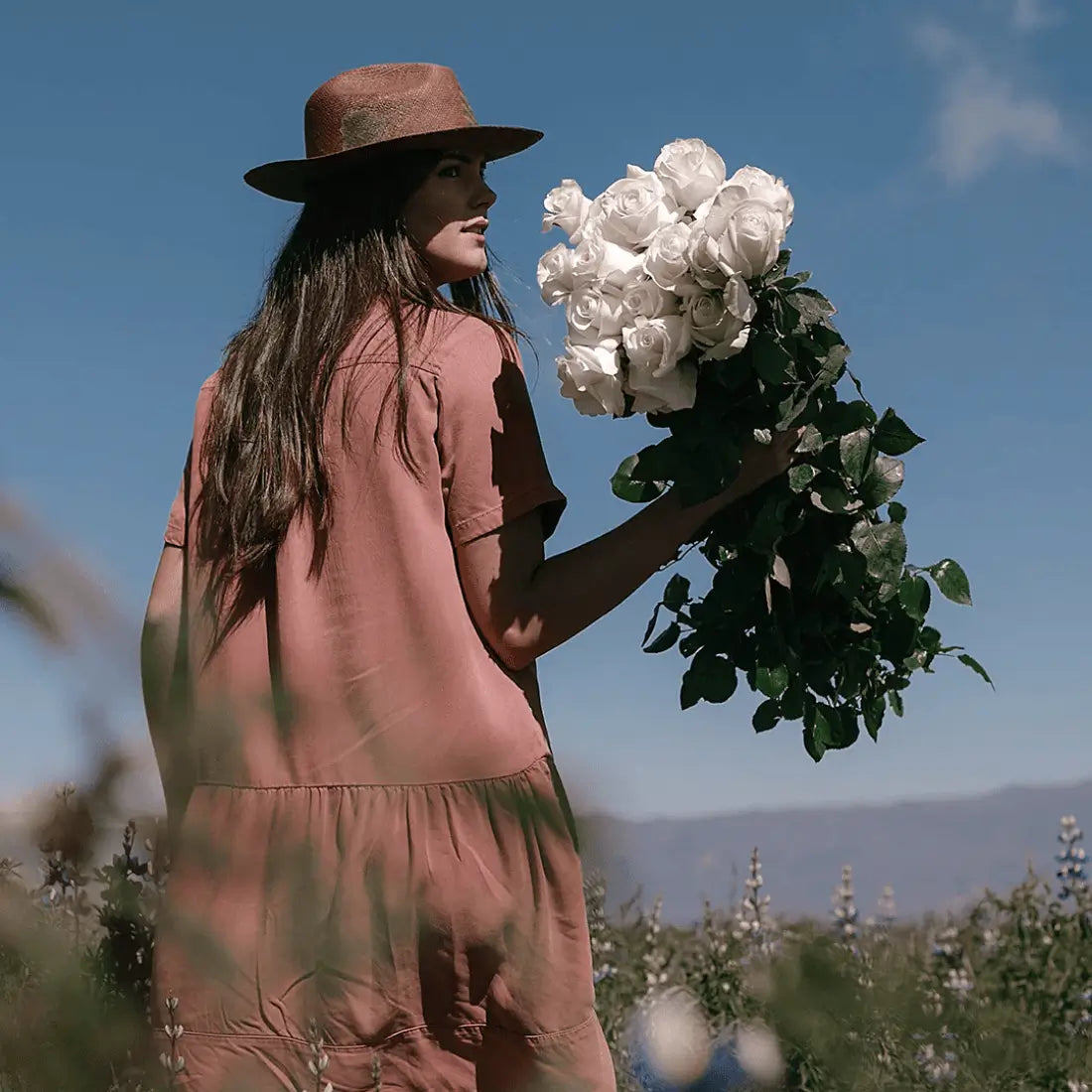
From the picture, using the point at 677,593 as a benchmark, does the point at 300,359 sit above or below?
above

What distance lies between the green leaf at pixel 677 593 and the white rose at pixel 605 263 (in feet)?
Result: 1.61

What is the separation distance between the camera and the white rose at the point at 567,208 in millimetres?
2111

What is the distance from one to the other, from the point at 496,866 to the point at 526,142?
1229mm

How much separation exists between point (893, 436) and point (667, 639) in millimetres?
486

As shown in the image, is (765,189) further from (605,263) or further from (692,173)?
(605,263)

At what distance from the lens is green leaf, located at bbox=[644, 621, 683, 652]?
2199 mm

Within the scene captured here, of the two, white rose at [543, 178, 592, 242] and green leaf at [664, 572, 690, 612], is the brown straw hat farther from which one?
green leaf at [664, 572, 690, 612]

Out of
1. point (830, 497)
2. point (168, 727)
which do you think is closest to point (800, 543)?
point (830, 497)

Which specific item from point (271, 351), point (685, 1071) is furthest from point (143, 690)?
point (271, 351)

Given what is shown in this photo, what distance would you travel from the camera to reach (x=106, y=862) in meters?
0.44

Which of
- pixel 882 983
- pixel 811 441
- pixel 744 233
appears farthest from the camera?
pixel 811 441

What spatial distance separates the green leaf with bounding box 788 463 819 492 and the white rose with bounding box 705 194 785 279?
0.96ft

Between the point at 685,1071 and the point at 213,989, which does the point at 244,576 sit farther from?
the point at 213,989

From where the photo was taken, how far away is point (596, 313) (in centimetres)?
201
